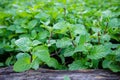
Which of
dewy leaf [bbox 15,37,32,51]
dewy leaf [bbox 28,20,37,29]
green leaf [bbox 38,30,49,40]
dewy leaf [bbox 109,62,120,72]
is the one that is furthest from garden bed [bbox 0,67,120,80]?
dewy leaf [bbox 28,20,37,29]

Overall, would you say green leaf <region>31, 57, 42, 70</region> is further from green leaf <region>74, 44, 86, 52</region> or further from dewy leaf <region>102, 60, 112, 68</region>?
dewy leaf <region>102, 60, 112, 68</region>

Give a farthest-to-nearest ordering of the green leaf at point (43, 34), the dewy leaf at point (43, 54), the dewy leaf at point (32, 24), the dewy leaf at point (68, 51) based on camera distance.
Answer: the dewy leaf at point (32, 24), the green leaf at point (43, 34), the dewy leaf at point (68, 51), the dewy leaf at point (43, 54)

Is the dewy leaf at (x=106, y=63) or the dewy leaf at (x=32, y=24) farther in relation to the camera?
the dewy leaf at (x=32, y=24)

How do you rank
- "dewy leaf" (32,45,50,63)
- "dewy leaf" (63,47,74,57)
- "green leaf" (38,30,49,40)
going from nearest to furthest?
"dewy leaf" (32,45,50,63) < "dewy leaf" (63,47,74,57) < "green leaf" (38,30,49,40)

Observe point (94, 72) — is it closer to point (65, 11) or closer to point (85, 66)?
point (85, 66)

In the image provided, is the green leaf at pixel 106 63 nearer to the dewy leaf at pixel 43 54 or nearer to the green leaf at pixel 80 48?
the green leaf at pixel 80 48

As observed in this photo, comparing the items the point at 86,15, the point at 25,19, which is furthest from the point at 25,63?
the point at 86,15

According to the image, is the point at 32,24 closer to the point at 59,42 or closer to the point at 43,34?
the point at 43,34

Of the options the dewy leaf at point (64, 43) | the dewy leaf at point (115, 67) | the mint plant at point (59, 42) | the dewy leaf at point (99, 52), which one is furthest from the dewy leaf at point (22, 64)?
the dewy leaf at point (115, 67)
